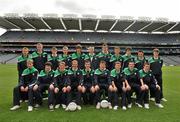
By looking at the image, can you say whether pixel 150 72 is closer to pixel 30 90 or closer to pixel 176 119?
pixel 176 119

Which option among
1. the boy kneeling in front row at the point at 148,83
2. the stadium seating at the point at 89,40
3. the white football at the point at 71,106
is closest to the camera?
the white football at the point at 71,106

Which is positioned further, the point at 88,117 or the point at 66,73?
the point at 66,73

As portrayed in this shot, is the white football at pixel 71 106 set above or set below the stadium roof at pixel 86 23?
below

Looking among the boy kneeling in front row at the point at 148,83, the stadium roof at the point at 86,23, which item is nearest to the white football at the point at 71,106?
the boy kneeling in front row at the point at 148,83

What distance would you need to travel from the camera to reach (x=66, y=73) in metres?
8.21

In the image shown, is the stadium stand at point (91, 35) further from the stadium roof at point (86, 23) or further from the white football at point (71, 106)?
the white football at point (71, 106)

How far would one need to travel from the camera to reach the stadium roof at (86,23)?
1805 inches

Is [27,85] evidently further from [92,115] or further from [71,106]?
[92,115]

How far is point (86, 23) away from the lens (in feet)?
160

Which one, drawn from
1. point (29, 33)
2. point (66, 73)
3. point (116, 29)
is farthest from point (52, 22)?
point (66, 73)

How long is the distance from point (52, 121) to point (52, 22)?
42945 millimetres

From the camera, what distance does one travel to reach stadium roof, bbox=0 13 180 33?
4584cm

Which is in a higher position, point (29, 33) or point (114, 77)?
point (29, 33)

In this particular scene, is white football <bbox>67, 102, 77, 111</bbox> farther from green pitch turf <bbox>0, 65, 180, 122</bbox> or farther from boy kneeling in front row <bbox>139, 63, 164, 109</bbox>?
boy kneeling in front row <bbox>139, 63, 164, 109</bbox>
